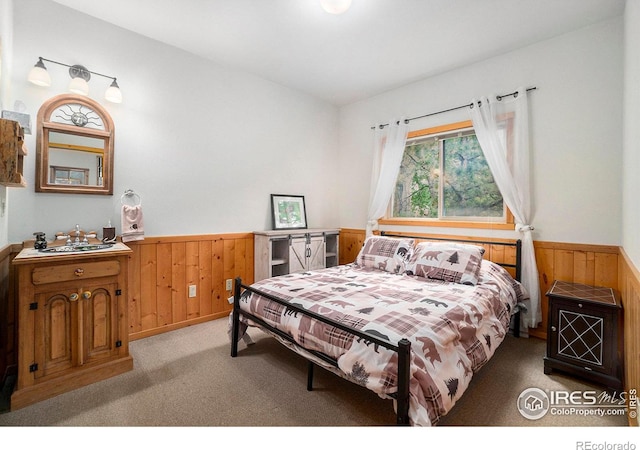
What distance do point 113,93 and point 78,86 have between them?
247 millimetres

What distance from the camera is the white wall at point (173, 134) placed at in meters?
2.43

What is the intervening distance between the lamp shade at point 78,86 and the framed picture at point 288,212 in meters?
2.16

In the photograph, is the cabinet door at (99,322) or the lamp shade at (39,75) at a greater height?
the lamp shade at (39,75)

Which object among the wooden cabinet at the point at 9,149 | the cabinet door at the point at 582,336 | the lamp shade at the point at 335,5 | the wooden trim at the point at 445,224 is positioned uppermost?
the lamp shade at the point at 335,5

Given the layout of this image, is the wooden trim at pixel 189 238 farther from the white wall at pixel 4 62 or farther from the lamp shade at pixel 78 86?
the lamp shade at pixel 78 86

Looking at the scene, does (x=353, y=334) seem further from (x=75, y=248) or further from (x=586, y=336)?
(x=75, y=248)

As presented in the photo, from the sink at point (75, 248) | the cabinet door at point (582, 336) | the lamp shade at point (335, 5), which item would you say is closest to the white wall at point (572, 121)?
the cabinet door at point (582, 336)

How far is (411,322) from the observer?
177 cm

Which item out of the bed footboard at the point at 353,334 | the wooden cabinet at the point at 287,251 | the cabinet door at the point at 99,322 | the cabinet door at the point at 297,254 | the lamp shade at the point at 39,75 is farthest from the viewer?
the cabinet door at the point at 297,254

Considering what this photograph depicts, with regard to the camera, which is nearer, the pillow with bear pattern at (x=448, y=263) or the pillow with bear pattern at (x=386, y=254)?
the pillow with bear pattern at (x=448, y=263)

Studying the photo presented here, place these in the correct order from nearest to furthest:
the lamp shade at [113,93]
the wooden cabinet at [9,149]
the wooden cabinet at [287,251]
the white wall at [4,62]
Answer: the wooden cabinet at [9,149]
the white wall at [4,62]
the lamp shade at [113,93]
the wooden cabinet at [287,251]

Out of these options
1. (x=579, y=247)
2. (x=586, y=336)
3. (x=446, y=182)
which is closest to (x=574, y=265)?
(x=579, y=247)

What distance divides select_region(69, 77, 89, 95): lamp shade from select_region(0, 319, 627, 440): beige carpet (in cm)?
235

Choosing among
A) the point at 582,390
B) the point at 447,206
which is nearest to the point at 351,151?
the point at 447,206
